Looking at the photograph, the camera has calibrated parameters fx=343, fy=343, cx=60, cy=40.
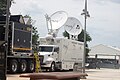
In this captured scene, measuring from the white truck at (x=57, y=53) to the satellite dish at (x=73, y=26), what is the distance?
2.75m

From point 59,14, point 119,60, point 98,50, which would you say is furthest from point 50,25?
point 98,50

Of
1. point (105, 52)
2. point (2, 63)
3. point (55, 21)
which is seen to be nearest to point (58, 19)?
point (55, 21)

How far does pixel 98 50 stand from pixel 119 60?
1205 cm

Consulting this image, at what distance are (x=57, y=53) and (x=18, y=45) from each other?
7667mm

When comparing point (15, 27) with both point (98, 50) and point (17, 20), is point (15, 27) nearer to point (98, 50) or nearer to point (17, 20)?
point (17, 20)

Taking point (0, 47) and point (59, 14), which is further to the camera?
point (59, 14)

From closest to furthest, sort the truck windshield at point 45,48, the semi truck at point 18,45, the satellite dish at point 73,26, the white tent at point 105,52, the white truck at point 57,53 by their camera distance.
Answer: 1. the semi truck at point 18,45
2. the white truck at point 57,53
3. the truck windshield at point 45,48
4. the satellite dish at point 73,26
5. the white tent at point 105,52

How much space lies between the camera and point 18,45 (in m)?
26.5

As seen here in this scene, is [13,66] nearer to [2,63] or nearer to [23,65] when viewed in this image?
[23,65]

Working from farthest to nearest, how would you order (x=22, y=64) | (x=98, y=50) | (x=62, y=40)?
1. (x=98, y=50)
2. (x=62, y=40)
3. (x=22, y=64)

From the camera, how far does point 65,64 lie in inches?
1375

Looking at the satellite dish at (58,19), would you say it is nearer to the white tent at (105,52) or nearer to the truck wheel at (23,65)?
the truck wheel at (23,65)

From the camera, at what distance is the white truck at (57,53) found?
105 feet

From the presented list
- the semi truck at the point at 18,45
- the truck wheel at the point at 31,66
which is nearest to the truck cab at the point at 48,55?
the truck wheel at the point at 31,66
